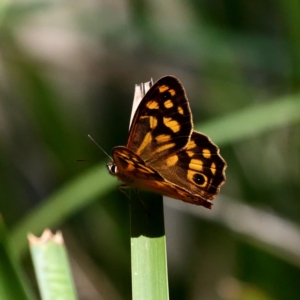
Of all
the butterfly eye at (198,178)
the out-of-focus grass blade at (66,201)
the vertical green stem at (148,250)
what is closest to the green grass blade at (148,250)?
the vertical green stem at (148,250)

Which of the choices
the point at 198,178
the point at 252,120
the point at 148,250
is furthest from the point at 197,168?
the point at 252,120

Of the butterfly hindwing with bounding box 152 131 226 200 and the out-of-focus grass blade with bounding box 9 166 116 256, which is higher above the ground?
the butterfly hindwing with bounding box 152 131 226 200

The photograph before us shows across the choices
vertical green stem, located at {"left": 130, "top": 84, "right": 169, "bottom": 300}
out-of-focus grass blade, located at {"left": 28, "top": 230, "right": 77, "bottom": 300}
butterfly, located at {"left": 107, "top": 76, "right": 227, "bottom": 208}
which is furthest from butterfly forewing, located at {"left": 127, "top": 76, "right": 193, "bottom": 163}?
out-of-focus grass blade, located at {"left": 28, "top": 230, "right": 77, "bottom": 300}

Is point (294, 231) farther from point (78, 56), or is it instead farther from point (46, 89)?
point (78, 56)

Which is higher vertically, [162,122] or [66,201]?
[162,122]

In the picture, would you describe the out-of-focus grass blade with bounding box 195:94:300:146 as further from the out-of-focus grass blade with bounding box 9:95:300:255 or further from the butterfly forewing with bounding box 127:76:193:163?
the butterfly forewing with bounding box 127:76:193:163

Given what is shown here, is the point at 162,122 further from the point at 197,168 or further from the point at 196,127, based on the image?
the point at 196,127
